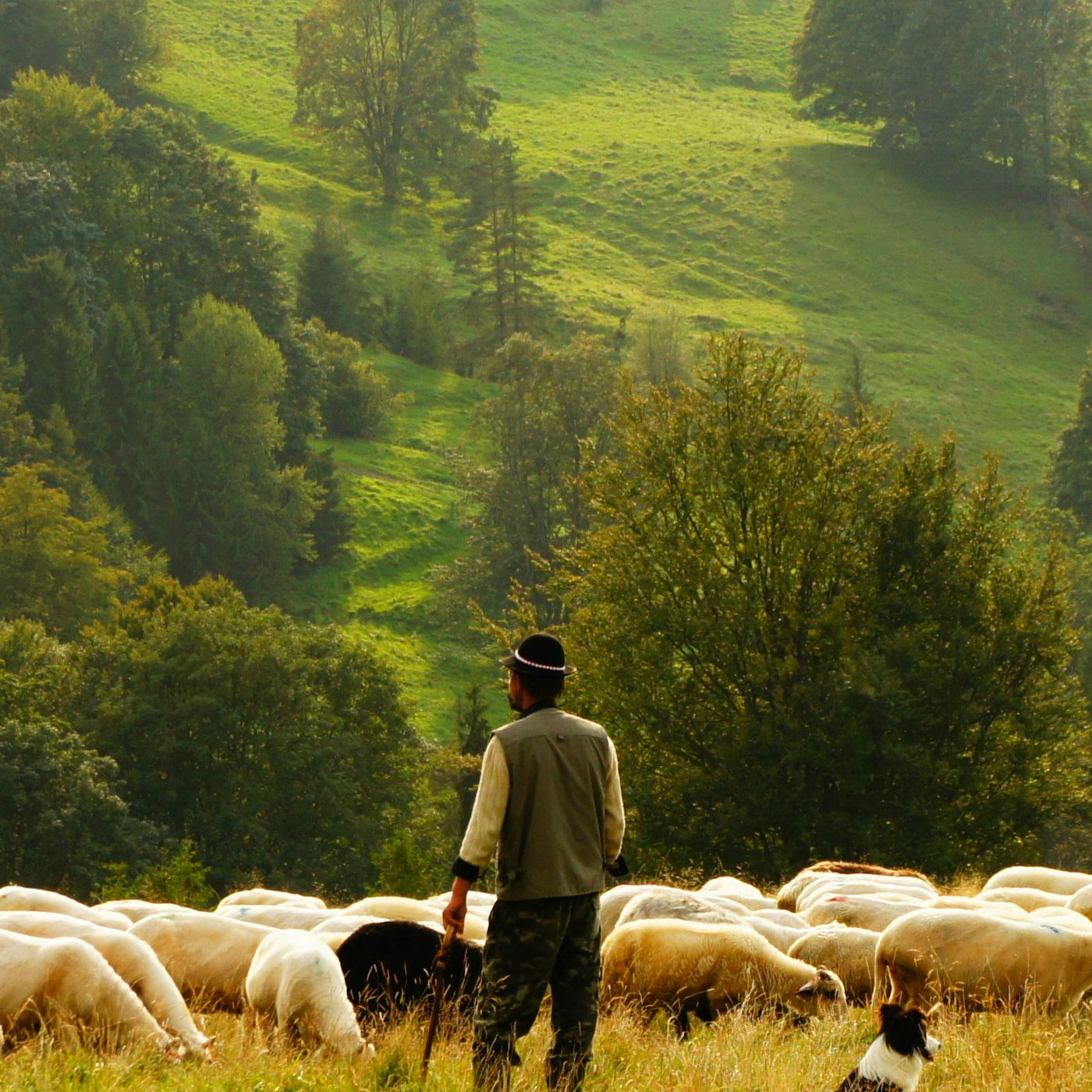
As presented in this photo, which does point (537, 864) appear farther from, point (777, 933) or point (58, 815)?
point (58, 815)

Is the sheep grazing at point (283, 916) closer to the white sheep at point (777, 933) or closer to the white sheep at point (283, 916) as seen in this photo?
the white sheep at point (283, 916)

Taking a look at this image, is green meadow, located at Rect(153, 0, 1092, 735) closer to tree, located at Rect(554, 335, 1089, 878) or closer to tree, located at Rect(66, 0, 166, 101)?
tree, located at Rect(66, 0, 166, 101)

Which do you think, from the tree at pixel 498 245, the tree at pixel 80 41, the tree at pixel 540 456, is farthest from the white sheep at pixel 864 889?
the tree at pixel 80 41

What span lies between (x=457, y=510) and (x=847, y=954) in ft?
222

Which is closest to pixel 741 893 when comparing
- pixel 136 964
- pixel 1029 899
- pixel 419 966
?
pixel 1029 899

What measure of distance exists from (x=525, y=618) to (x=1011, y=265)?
7912 centimetres

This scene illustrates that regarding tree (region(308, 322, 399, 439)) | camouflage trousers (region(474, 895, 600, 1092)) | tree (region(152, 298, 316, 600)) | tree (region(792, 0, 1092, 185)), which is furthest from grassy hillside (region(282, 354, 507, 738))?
camouflage trousers (region(474, 895, 600, 1092))

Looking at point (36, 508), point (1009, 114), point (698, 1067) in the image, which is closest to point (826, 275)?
point (1009, 114)

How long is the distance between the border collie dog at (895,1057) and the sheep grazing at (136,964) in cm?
409

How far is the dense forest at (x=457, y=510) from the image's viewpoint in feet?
112

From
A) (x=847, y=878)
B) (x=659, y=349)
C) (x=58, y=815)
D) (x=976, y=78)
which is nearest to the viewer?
(x=847, y=878)

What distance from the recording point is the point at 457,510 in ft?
262

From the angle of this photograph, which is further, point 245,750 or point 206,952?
point 245,750

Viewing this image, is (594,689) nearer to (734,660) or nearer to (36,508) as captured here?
(734,660)
